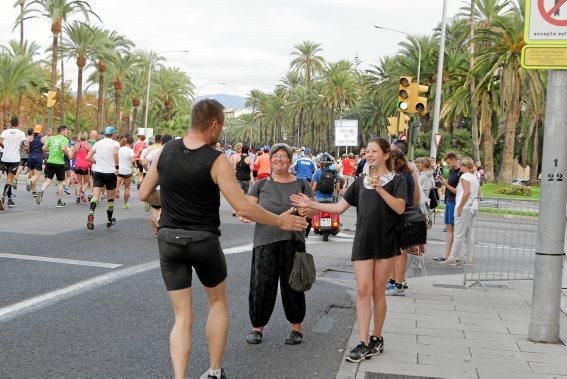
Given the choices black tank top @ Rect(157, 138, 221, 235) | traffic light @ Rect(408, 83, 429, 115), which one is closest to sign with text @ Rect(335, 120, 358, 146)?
traffic light @ Rect(408, 83, 429, 115)

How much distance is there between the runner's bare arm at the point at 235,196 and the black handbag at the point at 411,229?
1344mm

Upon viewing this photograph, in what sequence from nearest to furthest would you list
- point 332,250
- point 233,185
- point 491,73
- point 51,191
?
point 233,185 < point 332,250 < point 51,191 < point 491,73

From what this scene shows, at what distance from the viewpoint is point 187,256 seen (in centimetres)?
455

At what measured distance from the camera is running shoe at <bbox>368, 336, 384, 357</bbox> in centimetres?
588

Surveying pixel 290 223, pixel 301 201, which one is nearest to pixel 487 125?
pixel 301 201

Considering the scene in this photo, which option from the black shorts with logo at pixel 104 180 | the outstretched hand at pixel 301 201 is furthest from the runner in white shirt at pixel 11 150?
the outstretched hand at pixel 301 201

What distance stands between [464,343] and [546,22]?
2.89 metres

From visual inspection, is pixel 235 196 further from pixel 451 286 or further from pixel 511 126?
pixel 511 126

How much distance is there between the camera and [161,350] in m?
Answer: 5.80

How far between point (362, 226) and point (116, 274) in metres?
4.18

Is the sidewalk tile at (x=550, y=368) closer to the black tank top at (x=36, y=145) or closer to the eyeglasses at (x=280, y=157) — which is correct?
the eyeglasses at (x=280, y=157)

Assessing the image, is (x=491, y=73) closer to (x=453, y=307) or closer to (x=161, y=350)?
(x=453, y=307)

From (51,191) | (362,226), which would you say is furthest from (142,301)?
(51,191)

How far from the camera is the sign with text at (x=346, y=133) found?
3875 cm
